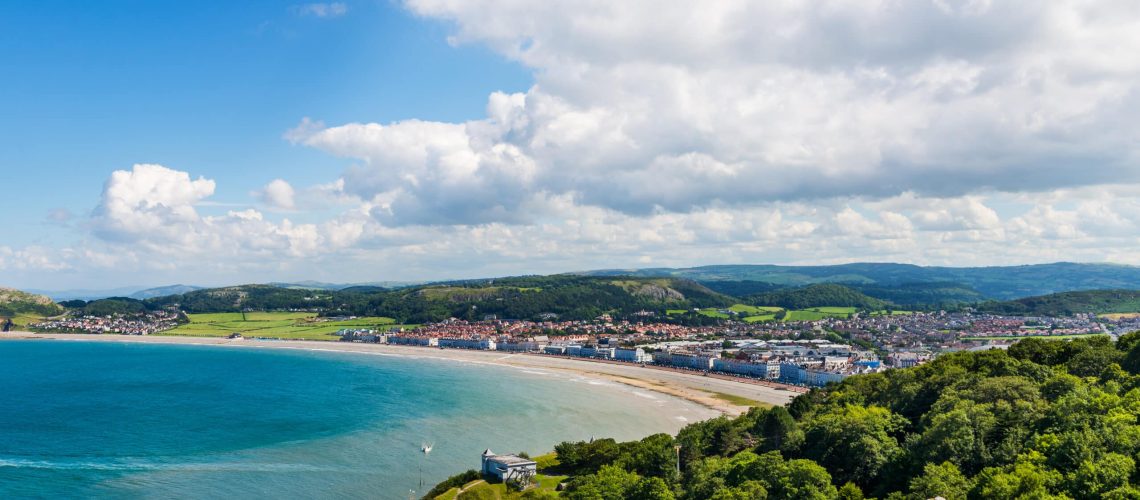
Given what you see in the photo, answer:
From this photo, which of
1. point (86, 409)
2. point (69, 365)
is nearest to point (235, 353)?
point (69, 365)

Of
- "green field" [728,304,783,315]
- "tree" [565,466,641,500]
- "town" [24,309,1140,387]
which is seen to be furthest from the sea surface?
"green field" [728,304,783,315]

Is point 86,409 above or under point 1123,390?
under

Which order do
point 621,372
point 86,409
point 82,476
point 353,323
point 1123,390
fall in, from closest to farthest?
1. point 1123,390
2. point 82,476
3. point 86,409
4. point 621,372
5. point 353,323

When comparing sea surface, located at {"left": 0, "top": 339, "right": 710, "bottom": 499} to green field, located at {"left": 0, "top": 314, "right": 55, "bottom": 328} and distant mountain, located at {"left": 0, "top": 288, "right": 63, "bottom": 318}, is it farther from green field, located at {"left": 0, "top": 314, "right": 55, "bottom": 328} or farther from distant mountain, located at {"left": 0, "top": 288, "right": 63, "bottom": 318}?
distant mountain, located at {"left": 0, "top": 288, "right": 63, "bottom": 318}

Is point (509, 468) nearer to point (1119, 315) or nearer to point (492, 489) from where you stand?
point (492, 489)

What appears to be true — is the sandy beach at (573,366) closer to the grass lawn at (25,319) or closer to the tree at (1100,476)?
the grass lawn at (25,319)

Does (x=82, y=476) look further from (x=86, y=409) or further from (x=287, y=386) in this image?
(x=287, y=386)
